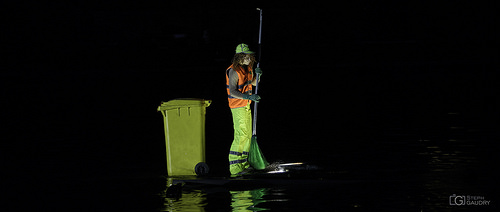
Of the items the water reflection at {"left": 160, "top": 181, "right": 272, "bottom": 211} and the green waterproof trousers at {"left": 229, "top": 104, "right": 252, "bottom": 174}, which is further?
the green waterproof trousers at {"left": 229, "top": 104, "right": 252, "bottom": 174}

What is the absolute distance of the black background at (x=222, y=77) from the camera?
1466cm

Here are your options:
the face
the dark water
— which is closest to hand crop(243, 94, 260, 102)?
the face

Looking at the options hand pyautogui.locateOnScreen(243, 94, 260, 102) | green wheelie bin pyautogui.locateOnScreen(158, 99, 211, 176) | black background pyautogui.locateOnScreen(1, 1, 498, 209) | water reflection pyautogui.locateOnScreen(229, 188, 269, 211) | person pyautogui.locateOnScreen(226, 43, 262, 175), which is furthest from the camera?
black background pyautogui.locateOnScreen(1, 1, 498, 209)

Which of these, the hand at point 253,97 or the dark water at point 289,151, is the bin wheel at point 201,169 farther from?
the hand at point 253,97

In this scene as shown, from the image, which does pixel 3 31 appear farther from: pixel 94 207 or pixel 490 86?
pixel 94 207

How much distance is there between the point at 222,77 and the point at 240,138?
25948 mm

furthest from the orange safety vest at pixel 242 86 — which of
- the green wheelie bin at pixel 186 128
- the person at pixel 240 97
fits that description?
the green wheelie bin at pixel 186 128

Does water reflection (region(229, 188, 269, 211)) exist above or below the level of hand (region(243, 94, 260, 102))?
below

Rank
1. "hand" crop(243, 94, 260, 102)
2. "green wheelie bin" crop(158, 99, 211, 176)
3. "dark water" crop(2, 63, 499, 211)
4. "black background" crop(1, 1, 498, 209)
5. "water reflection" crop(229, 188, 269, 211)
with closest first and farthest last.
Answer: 1. "water reflection" crop(229, 188, 269, 211)
2. "dark water" crop(2, 63, 499, 211)
3. "hand" crop(243, 94, 260, 102)
4. "green wheelie bin" crop(158, 99, 211, 176)
5. "black background" crop(1, 1, 498, 209)

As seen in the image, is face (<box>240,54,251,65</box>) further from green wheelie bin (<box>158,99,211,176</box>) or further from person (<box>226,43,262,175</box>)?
green wheelie bin (<box>158,99,211,176</box>)

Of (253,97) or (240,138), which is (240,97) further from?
(240,138)

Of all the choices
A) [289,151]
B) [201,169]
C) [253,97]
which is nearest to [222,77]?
[289,151]

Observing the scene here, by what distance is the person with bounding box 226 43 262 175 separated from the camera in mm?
10500

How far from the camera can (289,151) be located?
44.1 feet
